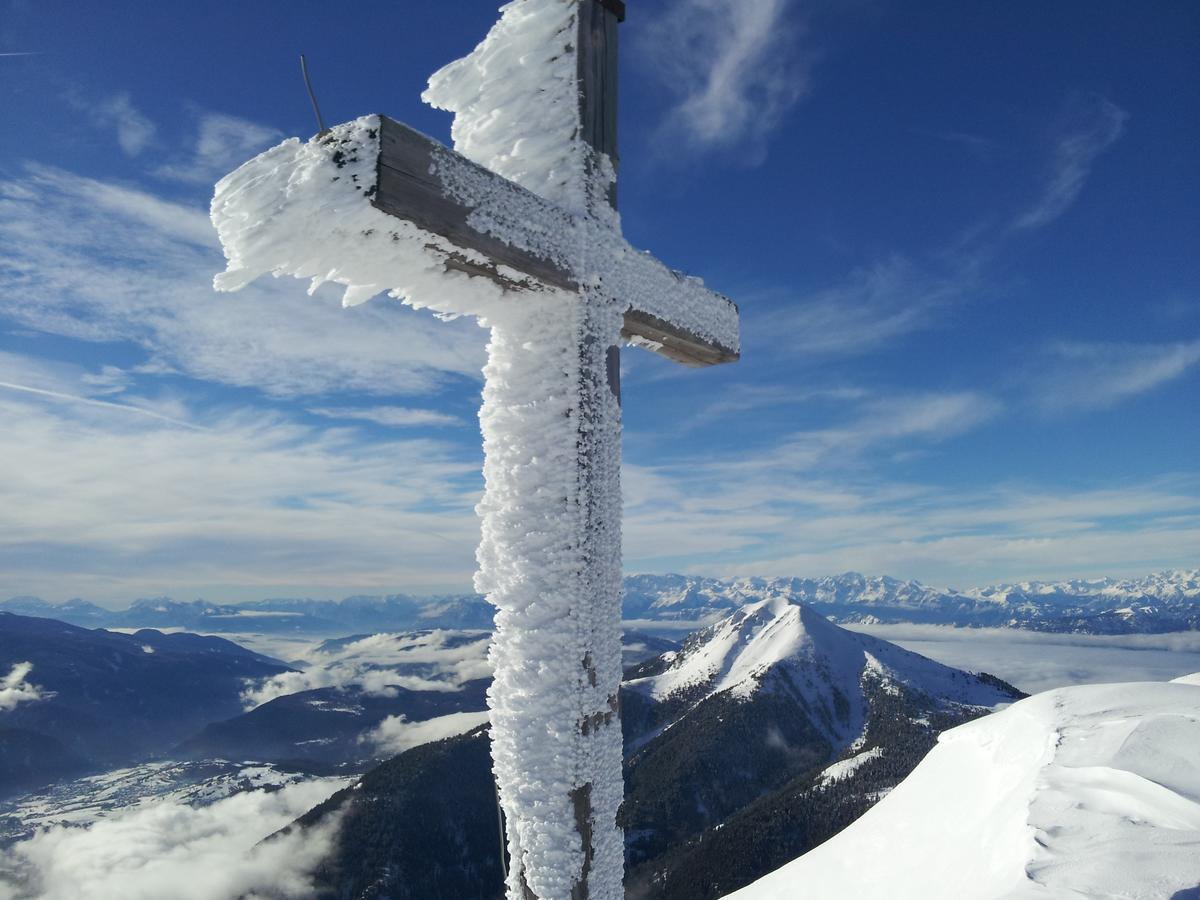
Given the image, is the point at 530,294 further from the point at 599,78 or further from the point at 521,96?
the point at 599,78

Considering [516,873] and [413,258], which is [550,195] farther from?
[516,873]

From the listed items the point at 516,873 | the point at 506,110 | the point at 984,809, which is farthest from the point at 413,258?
the point at 984,809

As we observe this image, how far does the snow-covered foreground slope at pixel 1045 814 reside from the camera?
2.67 meters

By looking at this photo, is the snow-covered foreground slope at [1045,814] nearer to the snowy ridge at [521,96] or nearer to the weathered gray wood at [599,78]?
the weathered gray wood at [599,78]

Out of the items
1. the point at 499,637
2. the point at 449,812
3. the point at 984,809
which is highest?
the point at 499,637

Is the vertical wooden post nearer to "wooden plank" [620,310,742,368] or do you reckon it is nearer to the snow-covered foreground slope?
"wooden plank" [620,310,742,368]

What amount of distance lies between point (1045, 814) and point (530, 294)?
3312 mm

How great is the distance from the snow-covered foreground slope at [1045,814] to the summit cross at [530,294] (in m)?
1.71

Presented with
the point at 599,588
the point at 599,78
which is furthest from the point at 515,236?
the point at 599,588

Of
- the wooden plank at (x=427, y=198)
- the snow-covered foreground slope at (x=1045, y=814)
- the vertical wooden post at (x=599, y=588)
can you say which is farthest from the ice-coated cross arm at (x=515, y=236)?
the snow-covered foreground slope at (x=1045, y=814)

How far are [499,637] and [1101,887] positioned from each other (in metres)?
2.32

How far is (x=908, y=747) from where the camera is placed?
176 m

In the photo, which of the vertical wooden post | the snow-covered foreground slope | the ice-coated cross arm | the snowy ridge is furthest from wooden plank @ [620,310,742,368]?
the snow-covered foreground slope

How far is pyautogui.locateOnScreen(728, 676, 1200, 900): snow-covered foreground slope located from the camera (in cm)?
267
